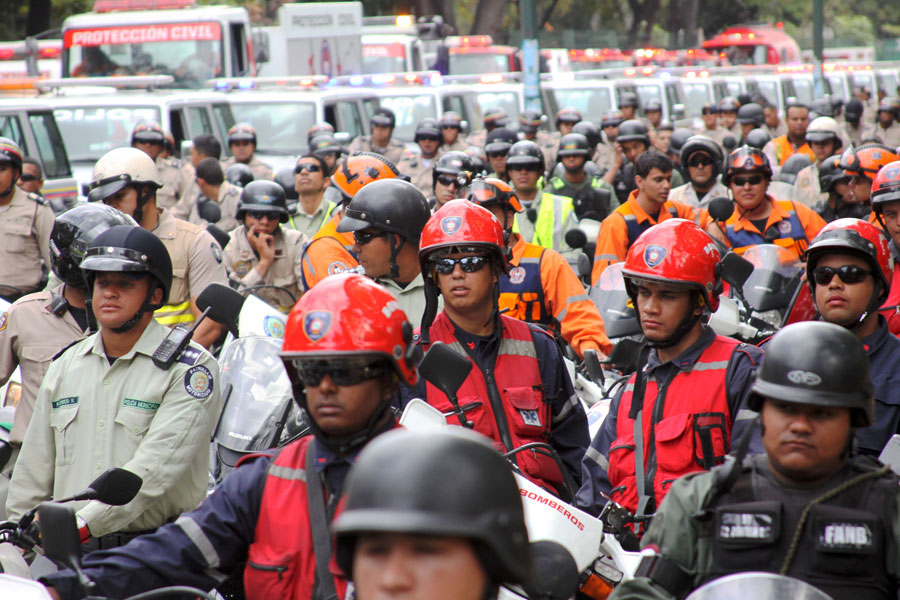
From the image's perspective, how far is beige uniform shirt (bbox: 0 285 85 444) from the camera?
5.84 meters

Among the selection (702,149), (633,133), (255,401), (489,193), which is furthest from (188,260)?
(633,133)

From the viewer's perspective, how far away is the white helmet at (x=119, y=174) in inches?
290

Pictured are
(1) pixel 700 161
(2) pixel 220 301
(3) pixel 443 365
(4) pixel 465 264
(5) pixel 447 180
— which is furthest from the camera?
(1) pixel 700 161

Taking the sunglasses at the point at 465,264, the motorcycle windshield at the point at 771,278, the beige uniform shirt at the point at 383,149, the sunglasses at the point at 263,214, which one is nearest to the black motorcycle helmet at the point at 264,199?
the sunglasses at the point at 263,214

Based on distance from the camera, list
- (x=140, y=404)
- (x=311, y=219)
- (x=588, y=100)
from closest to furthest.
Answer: (x=140, y=404) < (x=311, y=219) < (x=588, y=100)

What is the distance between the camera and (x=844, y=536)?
322 centimetres

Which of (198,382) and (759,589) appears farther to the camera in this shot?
(198,382)

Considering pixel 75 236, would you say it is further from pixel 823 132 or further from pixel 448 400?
pixel 823 132

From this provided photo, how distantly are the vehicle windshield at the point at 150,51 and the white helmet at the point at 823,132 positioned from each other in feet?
39.0

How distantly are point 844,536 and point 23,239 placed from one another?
301 inches

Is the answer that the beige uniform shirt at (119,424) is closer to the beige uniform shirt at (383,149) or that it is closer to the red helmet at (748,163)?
the red helmet at (748,163)

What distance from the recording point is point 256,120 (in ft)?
61.6

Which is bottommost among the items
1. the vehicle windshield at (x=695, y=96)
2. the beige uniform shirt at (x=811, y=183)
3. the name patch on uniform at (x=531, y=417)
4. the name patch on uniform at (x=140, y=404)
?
the vehicle windshield at (x=695, y=96)

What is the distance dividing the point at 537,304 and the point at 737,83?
27557mm
